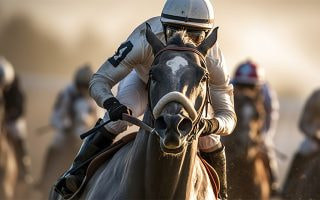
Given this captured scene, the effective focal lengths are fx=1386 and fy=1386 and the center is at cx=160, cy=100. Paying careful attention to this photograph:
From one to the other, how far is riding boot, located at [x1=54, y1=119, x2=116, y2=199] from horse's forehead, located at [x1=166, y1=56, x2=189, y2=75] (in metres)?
1.69

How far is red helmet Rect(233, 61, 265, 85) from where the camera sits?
1930 cm

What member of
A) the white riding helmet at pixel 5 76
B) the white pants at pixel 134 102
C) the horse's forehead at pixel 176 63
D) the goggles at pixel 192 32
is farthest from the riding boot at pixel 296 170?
the horse's forehead at pixel 176 63

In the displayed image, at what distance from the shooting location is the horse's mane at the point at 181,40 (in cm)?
916

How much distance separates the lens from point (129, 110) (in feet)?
31.4

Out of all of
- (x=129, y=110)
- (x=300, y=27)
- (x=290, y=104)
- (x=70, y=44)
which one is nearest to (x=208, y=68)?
(x=129, y=110)

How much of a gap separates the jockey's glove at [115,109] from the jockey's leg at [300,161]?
7154 millimetres

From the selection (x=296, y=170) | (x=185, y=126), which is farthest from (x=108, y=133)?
(x=296, y=170)

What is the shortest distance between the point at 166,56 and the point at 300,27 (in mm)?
51396

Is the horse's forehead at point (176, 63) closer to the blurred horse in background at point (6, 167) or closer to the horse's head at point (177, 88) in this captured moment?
the horse's head at point (177, 88)

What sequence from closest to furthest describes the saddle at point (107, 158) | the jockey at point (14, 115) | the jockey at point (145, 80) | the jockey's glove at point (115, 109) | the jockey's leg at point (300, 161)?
the jockey's glove at point (115, 109) → the jockey at point (145, 80) → the saddle at point (107, 158) → the jockey's leg at point (300, 161) → the jockey at point (14, 115)

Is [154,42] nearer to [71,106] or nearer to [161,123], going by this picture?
[161,123]

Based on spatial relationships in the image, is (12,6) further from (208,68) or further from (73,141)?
(208,68)

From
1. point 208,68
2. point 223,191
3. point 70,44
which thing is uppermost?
point 208,68

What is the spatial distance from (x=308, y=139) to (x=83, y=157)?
29.9 ft
